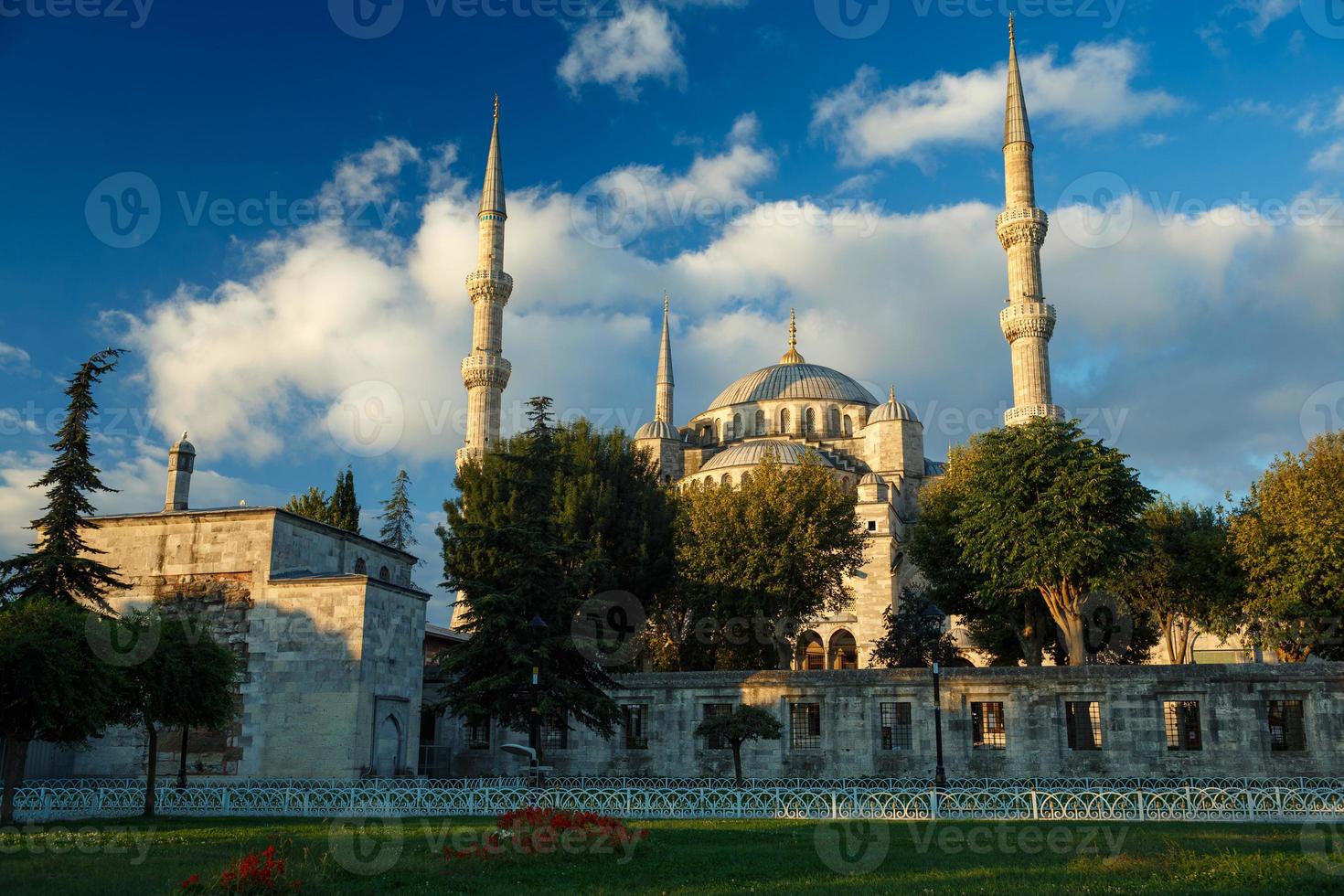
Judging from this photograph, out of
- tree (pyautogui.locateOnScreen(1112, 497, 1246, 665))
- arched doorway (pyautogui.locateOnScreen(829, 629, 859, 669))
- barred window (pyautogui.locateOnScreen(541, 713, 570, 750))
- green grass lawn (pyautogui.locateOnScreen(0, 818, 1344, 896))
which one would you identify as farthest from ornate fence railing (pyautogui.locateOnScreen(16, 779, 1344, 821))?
arched doorway (pyautogui.locateOnScreen(829, 629, 859, 669))

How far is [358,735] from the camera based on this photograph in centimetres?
2619

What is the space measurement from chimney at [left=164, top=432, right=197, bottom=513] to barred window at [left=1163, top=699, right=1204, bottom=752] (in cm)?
2769

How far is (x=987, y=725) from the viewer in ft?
92.5

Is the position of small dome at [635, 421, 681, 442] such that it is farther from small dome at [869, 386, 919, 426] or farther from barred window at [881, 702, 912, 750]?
barred window at [881, 702, 912, 750]

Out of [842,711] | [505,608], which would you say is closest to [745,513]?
[842,711]

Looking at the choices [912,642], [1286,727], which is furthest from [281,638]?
[1286,727]

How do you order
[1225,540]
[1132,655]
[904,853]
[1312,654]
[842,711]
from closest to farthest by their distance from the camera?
[904,853] < [842,711] < [1225,540] < [1312,654] < [1132,655]

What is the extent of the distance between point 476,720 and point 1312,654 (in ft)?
97.3

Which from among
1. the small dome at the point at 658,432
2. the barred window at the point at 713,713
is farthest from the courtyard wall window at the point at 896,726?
the small dome at the point at 658,432

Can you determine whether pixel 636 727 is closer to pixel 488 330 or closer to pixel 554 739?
pixel 554 739

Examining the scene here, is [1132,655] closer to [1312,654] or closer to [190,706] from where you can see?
[1312,654]

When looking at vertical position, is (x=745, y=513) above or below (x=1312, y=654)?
above

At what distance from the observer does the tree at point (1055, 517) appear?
3095 centimetres

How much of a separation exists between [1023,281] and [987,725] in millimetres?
26470
